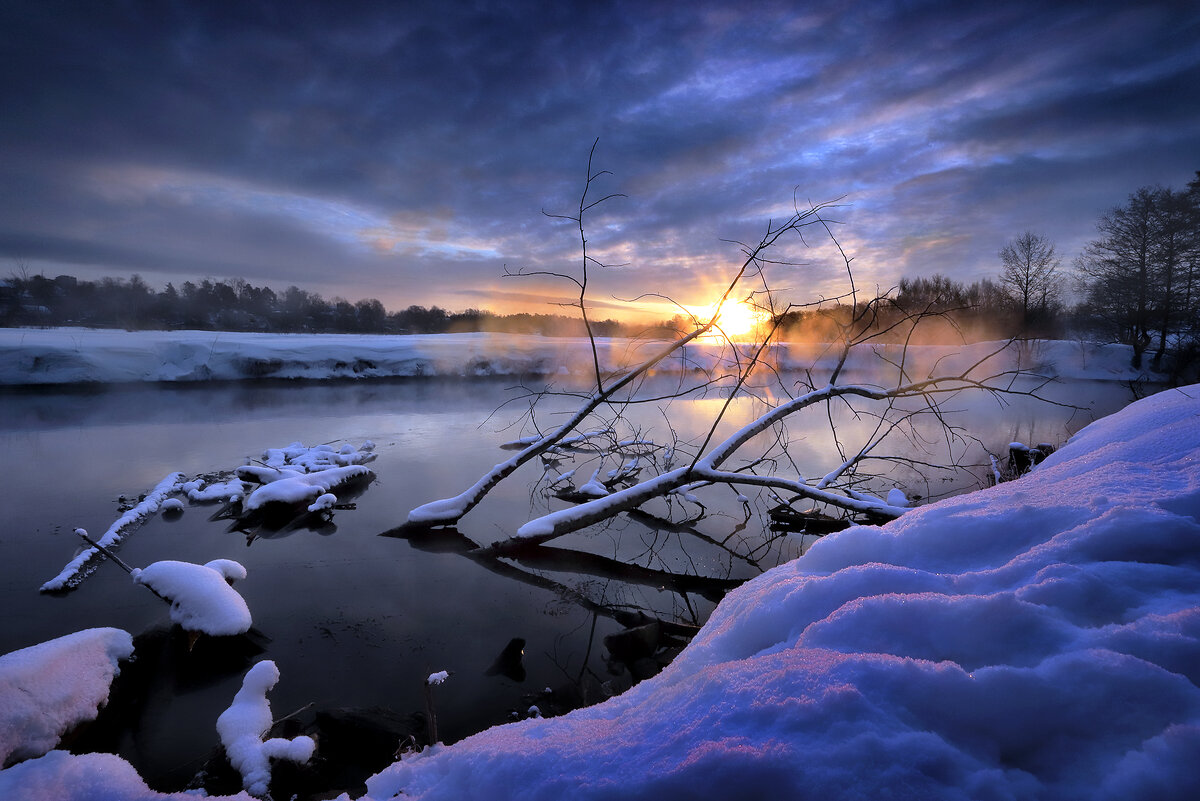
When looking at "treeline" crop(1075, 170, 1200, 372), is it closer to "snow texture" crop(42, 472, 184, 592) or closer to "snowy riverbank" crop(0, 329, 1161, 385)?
"snowy riverbank" crop(0, 329, 1161, 385)

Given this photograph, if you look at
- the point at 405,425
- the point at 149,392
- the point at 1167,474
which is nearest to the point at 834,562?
the point at 1167,474

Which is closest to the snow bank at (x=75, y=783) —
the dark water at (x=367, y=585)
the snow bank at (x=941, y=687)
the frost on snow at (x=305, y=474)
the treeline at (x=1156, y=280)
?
the snow bank at (x=941, y=687)

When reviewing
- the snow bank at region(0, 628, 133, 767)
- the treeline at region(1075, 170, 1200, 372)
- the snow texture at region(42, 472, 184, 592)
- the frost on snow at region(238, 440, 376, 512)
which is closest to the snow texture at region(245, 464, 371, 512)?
the frost on snow at region(238, 440, 376, 512)

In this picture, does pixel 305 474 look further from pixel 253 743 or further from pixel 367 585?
pixel 253 743

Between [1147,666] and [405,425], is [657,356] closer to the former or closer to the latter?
[1147,666]

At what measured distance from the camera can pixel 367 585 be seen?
416cm

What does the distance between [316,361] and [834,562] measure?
66.7 feet

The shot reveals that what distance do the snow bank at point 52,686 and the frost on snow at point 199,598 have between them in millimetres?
327

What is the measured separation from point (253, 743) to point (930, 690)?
2.76m

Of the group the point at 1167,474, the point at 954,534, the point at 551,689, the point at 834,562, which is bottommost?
the point at 551,689

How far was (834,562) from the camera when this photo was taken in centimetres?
184

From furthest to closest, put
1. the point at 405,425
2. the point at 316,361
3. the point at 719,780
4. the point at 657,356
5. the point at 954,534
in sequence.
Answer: the point at 316,361, the point at 405,425, the point at 657,356, the point at 954,534, the point at 719,780

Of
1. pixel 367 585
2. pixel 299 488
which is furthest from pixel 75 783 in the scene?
pixel 299 488

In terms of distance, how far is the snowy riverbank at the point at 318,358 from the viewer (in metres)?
15.3
